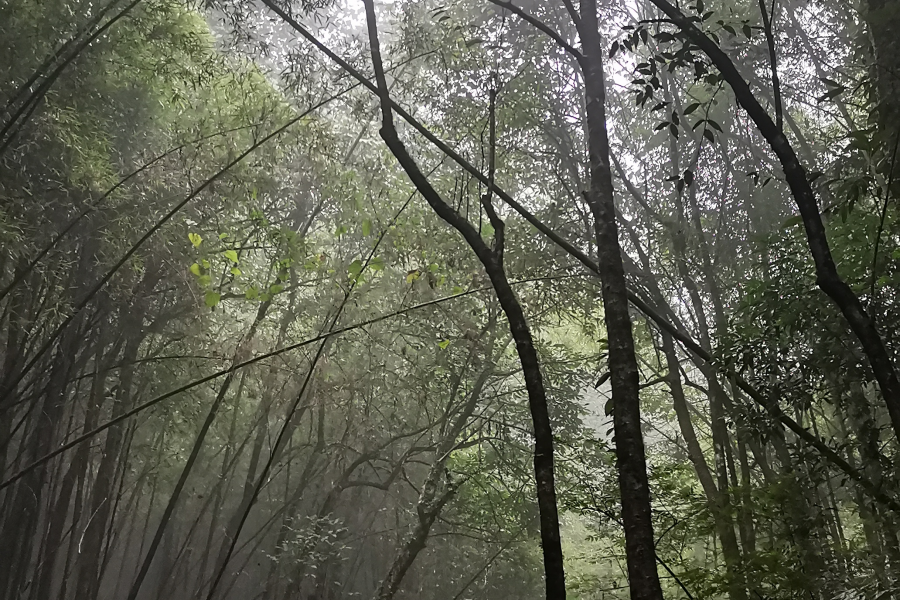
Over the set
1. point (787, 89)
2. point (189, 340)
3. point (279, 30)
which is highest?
point (279, 30)

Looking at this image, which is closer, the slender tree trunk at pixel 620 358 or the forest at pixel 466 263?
the slender tree trunk at pixel 620 358

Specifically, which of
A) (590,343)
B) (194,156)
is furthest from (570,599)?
(194,156)

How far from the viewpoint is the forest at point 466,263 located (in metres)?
1.89

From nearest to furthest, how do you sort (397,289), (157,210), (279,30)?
(157,210)
(397,289)
(279,30)

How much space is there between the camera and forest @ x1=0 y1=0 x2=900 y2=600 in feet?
6.21

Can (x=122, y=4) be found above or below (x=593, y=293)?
above

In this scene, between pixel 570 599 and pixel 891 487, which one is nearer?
pixel 891 487

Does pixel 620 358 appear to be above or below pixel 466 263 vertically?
below

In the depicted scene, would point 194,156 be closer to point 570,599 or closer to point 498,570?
point 570,599

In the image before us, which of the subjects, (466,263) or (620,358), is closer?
(620,358)

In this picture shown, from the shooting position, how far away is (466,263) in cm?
423

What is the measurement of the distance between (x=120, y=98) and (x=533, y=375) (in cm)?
325

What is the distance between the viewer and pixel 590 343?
5773 mm

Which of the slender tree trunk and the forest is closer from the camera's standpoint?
the slender tree trunk
